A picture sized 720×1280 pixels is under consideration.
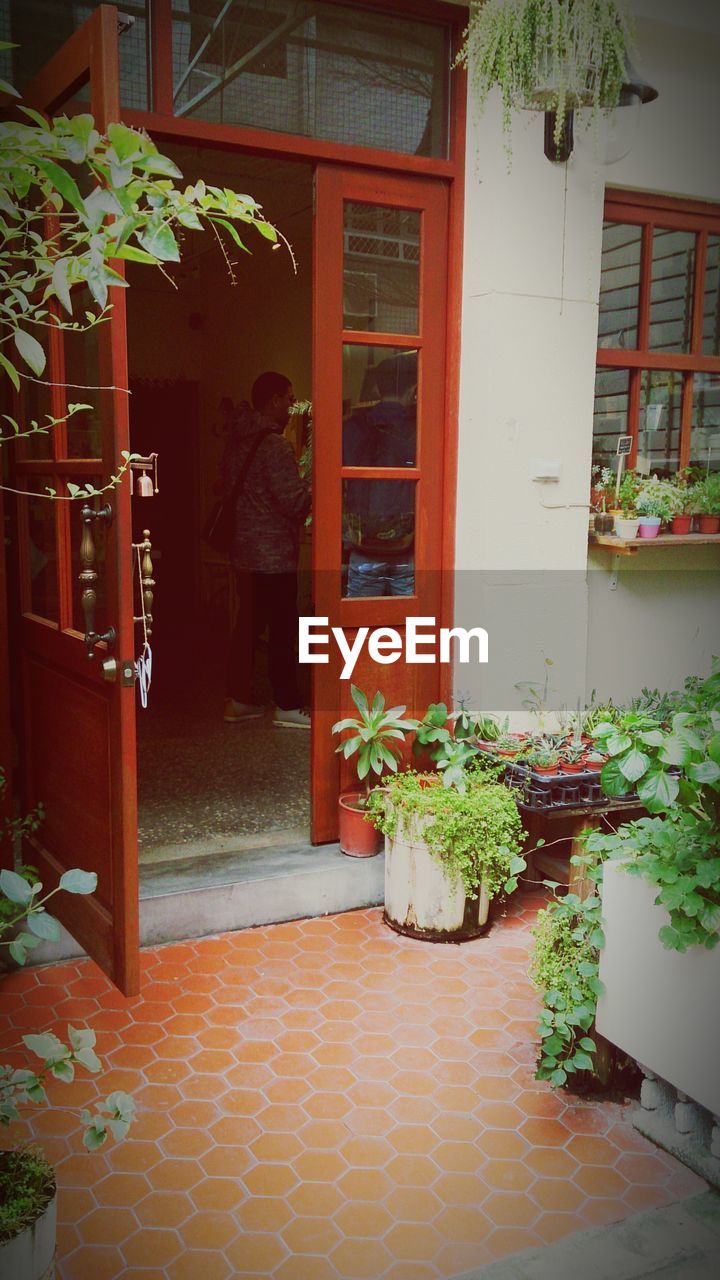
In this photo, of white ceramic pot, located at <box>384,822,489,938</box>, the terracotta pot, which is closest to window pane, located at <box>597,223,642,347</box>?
the terracotta pot

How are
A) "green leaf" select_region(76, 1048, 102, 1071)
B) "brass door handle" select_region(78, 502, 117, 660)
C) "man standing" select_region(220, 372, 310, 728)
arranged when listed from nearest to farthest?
"green leaf" select_region(76, 1048, 102, 1071), "brass door handle" select_region(78, 502, 117, 660), "man standing" select_region(220, 372, 310, 728)

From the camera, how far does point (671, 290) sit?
5.20 m

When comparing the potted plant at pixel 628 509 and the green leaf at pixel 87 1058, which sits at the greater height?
the potted plant at pixel 628 509

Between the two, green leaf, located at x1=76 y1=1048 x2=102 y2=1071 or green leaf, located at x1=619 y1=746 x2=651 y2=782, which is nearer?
green leaf, located at x1=76 y1=1048 x2=102 y2=1071

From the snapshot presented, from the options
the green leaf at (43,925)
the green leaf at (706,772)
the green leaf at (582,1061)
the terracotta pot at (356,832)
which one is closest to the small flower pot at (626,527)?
the terracotta pot at (356,832)

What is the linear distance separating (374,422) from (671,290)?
186cm

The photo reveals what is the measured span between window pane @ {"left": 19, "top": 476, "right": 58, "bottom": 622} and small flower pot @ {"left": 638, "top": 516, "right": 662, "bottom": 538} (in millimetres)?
2733

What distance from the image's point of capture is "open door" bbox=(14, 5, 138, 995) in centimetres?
313

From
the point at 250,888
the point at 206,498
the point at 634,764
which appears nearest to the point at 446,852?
the point at 250,888

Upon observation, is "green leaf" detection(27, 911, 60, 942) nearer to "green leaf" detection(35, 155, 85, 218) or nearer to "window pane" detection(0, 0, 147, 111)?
"green leaf" detection(35, 155, 85, 218)

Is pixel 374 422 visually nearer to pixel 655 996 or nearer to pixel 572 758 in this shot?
pixel 572 758

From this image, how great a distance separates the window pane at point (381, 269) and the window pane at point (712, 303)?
174 centimetres

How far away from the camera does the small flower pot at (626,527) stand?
191 inches

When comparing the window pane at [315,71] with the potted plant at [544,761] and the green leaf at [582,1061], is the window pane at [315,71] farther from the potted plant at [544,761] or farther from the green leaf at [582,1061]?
the green leaf at [582,1061]
